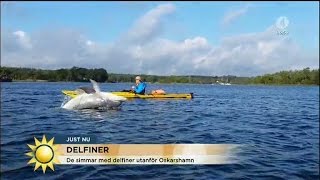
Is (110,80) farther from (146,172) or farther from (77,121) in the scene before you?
(146,172)

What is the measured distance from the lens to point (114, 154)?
540cm

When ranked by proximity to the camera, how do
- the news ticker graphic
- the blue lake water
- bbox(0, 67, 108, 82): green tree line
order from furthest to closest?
bbox(0, 67, 108, 82): green tree line
the blue lake water
the news ticker graphic

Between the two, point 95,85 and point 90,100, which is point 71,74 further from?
point 90,100

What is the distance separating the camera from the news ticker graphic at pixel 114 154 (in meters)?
5.29

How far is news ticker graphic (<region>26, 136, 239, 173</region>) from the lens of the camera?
529 cm

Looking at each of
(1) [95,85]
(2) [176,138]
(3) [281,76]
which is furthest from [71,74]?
(3) [281,76]

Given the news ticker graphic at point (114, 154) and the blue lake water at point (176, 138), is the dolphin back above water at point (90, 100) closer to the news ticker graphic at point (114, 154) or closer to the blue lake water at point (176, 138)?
the blue lake water at point (176, 138)

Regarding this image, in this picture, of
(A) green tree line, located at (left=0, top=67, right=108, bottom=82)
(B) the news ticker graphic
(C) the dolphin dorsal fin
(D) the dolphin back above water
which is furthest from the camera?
(D) the dolphin back above water

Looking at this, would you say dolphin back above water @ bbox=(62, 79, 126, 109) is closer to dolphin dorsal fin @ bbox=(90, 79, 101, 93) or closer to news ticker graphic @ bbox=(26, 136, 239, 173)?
dolphin dorsal fin @ bbox=(90, 79, 101, 93)

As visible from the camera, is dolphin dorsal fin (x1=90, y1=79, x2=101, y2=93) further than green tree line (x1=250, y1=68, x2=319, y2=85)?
No

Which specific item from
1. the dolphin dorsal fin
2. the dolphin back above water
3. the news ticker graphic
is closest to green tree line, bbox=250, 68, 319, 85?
the dolphin dorsal fin

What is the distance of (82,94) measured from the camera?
1018 centimetres

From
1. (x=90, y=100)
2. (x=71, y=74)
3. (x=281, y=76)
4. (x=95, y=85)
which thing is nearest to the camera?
(x=71, y=74)

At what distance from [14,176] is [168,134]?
10.9 ft
